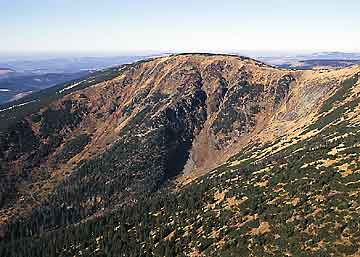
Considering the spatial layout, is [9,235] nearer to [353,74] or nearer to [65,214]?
[65,214]

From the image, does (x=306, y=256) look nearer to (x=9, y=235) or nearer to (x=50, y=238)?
(x=50, y=238)

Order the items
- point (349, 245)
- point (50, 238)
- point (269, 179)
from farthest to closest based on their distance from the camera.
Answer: point (50, 238) < point (269, 179) < point (349, 245)

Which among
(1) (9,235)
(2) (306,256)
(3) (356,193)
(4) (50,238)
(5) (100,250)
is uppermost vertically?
(3) (356,193)

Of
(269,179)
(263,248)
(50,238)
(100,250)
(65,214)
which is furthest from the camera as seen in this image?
(65,214)

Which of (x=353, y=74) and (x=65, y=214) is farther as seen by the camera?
(x=353, y=74)

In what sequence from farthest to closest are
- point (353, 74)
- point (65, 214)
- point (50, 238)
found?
point (353, 74) < point (65, 214) < point (50, 238)

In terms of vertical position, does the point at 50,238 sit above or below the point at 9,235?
above

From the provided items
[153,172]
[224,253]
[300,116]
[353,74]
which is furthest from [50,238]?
[353,74]

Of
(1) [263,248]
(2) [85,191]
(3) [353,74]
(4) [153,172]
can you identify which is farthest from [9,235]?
(3) [353,74]

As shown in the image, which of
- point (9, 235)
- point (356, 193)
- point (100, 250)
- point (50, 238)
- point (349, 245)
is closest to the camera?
point (349, 245)
